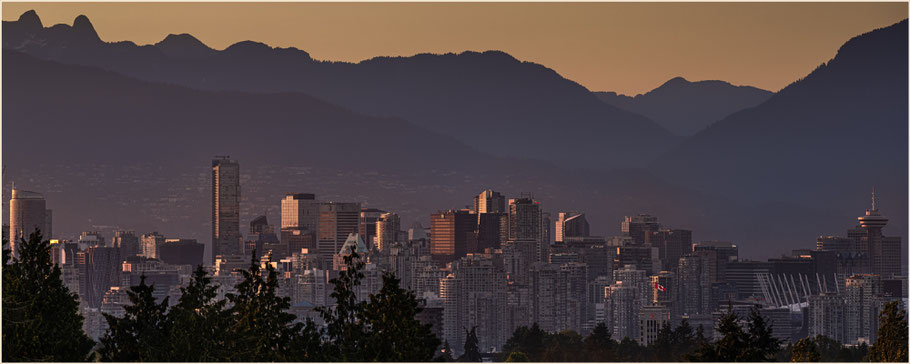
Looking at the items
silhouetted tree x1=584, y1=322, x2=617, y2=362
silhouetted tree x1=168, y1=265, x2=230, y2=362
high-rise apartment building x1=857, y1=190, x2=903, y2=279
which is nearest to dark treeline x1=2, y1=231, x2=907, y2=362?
silhouetted tree x1=168, y1=265, x2=230, y2=362

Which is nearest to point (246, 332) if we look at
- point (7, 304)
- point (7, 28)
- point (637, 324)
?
point (7, 304)

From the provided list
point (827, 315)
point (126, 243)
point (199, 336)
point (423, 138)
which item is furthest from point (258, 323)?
point (423, 138)

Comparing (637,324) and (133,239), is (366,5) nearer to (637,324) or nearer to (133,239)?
(637,324)

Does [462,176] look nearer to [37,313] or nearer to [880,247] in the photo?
[880,247]

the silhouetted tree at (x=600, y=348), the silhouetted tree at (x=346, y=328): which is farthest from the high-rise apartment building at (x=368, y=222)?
the silhouetted tree at (x=346, y=328)

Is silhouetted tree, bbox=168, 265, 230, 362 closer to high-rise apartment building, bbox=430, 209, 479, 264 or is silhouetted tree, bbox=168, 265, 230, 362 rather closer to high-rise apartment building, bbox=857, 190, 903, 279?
high-rise apartment building, bbox=430, 209, 479, 264

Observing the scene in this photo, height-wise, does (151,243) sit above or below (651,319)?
above

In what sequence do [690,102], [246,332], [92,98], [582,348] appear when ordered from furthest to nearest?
1. [92,98]
2. [690,102]
3. [582,348]
4. [246,332]

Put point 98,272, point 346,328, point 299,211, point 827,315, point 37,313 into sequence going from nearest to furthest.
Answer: point 37,313 < point 346,328 < point 827,315 < point 98,272 < point 299,211
